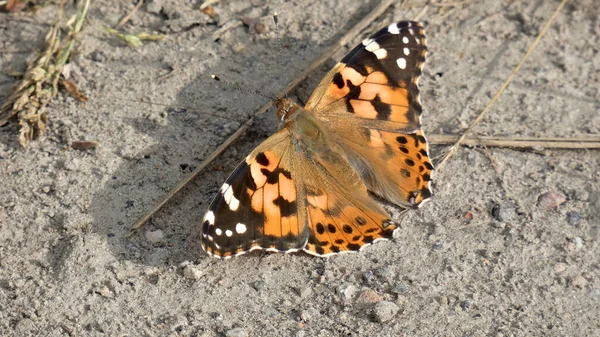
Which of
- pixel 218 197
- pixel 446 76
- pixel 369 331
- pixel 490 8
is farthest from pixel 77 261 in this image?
pixel 490 8

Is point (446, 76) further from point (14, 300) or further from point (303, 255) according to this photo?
point (14, 300)

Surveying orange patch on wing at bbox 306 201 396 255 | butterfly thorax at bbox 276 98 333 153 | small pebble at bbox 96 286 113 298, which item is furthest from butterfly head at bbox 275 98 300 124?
small pebble at bbox 96 286 113 298

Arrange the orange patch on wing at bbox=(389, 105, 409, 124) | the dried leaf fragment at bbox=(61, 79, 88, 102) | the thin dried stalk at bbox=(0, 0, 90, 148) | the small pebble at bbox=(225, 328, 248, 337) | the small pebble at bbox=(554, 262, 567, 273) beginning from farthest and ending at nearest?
1. the dried leaf fragment at bbox=(61, 79, 88, 102)
2. the thin dried stalk at bbox=(0, 0, 90, 148)
3. the orange patch on wing at bbox=(389, 105, 409, 124)
4. the small pebble at bbox=(554, 262, 567, 273)
5. the small pebble at bbox=(225, 328, 248, 337)

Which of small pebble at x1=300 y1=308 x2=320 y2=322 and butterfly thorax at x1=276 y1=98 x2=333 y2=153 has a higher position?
butterfly thorax at x1=276 y1=98 x2=333 y2=153

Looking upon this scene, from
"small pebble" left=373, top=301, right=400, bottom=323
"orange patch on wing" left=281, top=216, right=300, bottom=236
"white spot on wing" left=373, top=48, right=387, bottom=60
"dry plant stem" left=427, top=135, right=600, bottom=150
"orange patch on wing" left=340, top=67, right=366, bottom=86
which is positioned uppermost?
"white spot on wing" left=373, top=48, right=387, bottom=60

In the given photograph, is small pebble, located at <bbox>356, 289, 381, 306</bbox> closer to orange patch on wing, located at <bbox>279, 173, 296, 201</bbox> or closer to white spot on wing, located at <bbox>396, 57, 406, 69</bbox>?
orange patch on wing, located at <bbox>279, 173, 296, 201</bbox>

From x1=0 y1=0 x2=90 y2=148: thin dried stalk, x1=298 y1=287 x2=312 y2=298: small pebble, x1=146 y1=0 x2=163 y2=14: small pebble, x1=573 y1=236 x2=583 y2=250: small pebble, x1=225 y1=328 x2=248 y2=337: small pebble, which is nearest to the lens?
x1=225 y1=328 x2=248 y2=337: small pebble

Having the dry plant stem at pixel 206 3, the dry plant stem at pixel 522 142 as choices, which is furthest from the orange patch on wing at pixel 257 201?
the dry plant stem at pixel 206 3

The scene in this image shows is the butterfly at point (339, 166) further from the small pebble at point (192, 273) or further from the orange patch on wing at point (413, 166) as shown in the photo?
the small pebble at point (192, 273)
